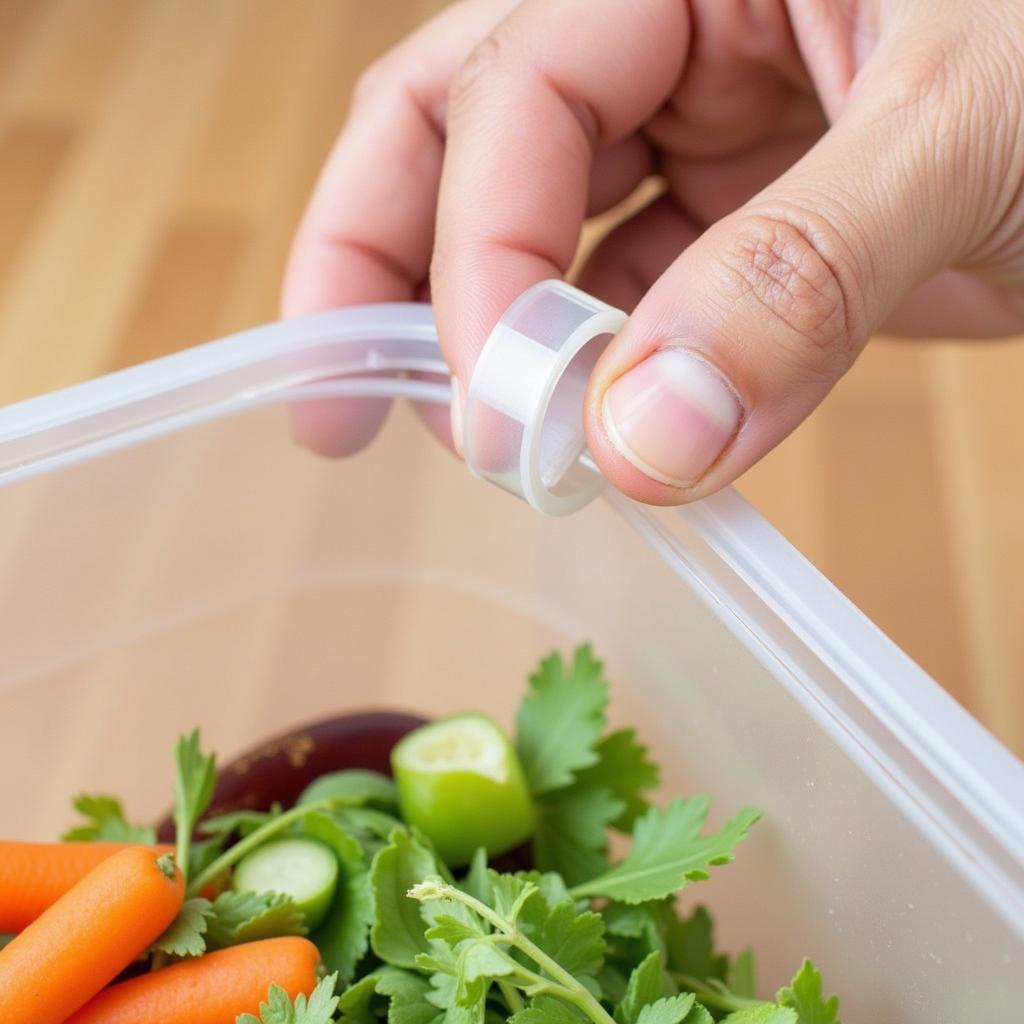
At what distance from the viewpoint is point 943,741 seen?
1.73ft

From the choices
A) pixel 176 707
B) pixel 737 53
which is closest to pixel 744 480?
pixel 737 53

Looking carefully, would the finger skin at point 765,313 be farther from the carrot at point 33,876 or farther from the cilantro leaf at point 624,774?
the carrot at point 33,876

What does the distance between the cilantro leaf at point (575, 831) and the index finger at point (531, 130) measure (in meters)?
0.28

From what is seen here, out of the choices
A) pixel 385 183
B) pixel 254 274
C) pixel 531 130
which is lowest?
pixel 531 130

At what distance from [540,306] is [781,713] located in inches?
8.8

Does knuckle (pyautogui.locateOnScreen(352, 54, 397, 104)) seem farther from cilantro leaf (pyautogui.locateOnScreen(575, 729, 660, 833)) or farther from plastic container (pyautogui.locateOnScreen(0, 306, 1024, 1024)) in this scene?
cilantro leaf (pyautogui.locateOnScreen(575, 729, 660, 833))

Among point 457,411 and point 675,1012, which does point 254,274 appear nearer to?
point 457,411

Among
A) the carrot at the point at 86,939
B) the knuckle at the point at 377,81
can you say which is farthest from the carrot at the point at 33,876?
the knuckle at the point at 377,81

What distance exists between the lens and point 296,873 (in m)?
0.69

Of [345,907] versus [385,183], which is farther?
[385,183]

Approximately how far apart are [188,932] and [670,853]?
238 mm

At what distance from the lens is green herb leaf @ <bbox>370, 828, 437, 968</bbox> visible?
63 centimetres

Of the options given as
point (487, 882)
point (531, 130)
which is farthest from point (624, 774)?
point (531, 130)

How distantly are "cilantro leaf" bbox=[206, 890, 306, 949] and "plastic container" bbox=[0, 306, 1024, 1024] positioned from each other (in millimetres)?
222
